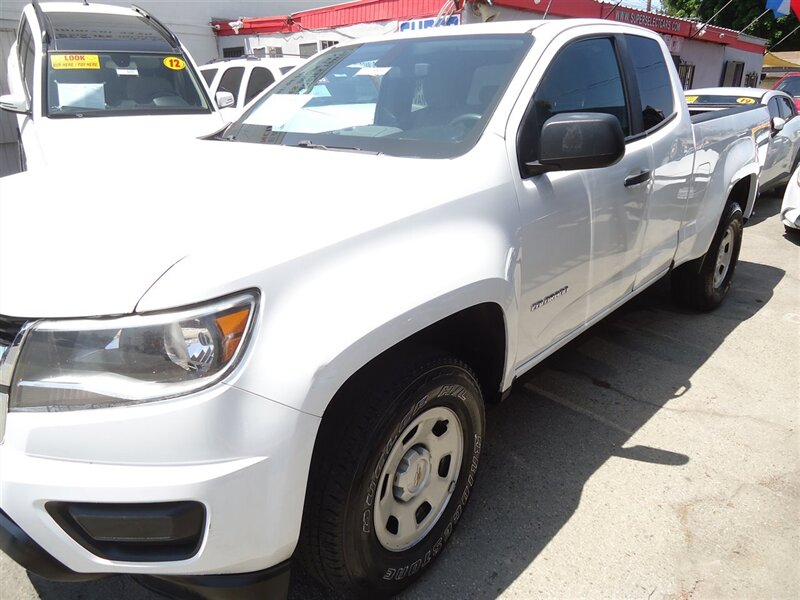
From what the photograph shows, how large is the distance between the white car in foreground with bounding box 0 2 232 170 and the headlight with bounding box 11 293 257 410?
4.01 meters

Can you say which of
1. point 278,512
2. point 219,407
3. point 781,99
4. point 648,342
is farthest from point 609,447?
point 781,99

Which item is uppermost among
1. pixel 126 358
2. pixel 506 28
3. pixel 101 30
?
pixel 101 30

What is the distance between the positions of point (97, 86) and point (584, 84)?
4.98 meters

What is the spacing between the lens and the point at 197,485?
4.49ft

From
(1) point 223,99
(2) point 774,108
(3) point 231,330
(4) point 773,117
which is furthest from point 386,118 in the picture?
(2) point 774,108

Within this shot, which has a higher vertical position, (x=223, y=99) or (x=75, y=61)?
(x=75, y=61)

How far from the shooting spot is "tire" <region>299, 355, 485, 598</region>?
1.65 meters

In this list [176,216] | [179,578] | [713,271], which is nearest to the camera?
[179,578]

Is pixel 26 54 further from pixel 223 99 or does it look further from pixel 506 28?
pixel 506 28

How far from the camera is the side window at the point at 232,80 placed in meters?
8.74

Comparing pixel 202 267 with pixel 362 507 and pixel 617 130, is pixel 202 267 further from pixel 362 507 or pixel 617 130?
pixel 617 130

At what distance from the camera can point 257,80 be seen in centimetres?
851

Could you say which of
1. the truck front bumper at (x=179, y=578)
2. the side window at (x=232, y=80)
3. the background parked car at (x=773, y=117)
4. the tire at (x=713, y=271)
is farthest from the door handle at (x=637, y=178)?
the side window at (x=232, y=80)

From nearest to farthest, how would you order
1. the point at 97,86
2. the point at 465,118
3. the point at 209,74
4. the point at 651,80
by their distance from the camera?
the point at 465,118 → the point at 651,80 → the point at 97,86 → the point at 209,74
